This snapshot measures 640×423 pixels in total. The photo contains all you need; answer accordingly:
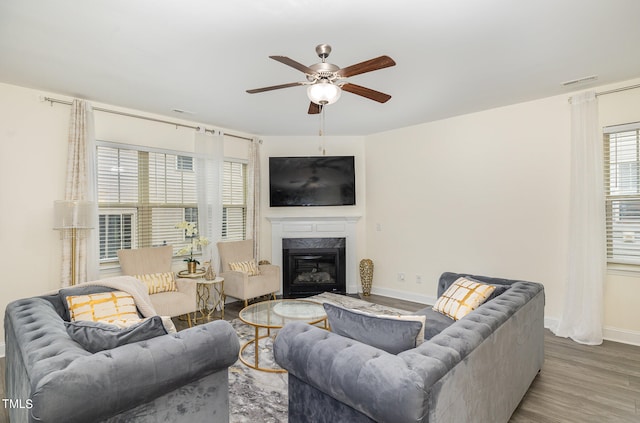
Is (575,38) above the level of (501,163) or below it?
above

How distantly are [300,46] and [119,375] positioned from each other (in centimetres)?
246

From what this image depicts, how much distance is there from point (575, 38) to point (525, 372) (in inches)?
101

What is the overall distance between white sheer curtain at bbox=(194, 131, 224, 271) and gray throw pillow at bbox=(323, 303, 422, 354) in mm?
3522

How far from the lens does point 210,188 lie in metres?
4.92

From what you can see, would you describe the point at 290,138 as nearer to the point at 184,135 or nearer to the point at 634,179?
the point at 184,135

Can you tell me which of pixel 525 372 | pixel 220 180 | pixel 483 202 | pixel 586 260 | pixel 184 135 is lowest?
pixel 525 372

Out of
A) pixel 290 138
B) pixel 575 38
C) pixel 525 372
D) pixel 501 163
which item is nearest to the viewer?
pixel 525 372

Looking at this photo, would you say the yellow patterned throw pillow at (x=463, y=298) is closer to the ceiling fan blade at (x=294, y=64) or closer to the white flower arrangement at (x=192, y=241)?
the ceiling fan blade at (x=294, y=64)

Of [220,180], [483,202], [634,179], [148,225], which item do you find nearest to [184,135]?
[220,180]

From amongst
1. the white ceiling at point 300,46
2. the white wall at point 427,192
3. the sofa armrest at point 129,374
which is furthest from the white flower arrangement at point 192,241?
the sofa armrest at point 129,374

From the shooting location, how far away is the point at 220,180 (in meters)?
5.01

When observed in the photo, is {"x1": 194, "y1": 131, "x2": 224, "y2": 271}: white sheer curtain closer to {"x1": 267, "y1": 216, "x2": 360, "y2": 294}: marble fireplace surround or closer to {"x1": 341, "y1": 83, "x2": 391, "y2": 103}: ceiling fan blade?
{"x1": 267, "y1": 216, "x2": 360, "y2": 294}: marble fireplace surround

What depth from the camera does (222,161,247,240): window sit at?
210 inches

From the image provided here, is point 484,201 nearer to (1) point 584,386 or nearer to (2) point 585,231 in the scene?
(2) point 585,231
